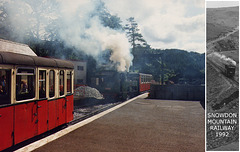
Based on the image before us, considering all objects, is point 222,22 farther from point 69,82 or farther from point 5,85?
point 5,85

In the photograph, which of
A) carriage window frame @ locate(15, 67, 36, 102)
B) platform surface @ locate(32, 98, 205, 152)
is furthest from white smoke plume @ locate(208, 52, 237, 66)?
carriage window frame @ locate(15, 67, 36, 102)

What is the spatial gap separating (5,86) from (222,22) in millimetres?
7206

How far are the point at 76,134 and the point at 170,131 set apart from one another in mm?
3476

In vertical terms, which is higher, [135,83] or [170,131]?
[135,83]

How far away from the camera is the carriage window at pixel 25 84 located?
5.51m

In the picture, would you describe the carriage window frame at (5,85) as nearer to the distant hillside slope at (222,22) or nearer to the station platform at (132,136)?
the station platform at (132,136)

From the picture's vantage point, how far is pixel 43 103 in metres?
6.41

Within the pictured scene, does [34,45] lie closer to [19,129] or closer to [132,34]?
[19,129]

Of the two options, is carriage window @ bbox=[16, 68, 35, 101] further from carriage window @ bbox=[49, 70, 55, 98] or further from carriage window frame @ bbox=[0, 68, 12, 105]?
carriage window @ bbox=[49, 70, 55, 98]

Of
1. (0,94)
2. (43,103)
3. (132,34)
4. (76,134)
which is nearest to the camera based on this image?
(0,94)

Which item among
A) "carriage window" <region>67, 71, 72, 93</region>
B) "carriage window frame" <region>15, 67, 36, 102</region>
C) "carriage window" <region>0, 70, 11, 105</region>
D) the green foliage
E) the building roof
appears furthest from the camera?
the green foliage

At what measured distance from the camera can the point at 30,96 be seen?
19.5ft

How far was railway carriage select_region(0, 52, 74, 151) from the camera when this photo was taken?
5059 mm

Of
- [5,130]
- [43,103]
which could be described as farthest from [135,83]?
[5,130]
